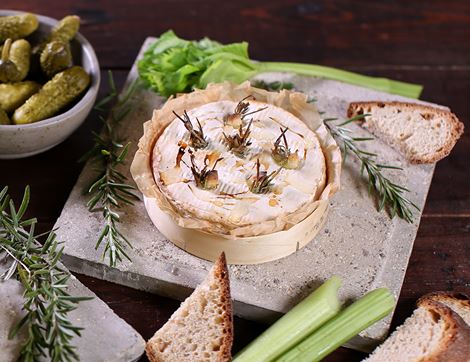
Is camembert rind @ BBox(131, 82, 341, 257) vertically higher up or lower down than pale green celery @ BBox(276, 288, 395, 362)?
higher up

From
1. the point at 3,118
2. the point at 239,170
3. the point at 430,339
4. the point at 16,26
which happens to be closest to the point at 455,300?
the point at 430,339

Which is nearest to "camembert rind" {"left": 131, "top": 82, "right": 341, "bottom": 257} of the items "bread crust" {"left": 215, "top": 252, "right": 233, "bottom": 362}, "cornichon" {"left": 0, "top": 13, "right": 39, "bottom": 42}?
"bread crust" {"left": 215, "top": 252, "right": 233, "bottom": 362}

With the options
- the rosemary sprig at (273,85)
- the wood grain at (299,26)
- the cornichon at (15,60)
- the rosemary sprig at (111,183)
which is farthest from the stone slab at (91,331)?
the wood grain at (299,26)

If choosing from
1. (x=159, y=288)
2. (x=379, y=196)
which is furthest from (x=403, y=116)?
(x=159, y=288)

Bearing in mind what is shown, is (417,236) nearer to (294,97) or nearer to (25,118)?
(294,97)

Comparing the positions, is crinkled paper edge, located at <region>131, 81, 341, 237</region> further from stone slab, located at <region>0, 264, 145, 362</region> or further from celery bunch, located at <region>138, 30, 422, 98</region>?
stone slab, located at <region>0, 264, 145, 362</region>
